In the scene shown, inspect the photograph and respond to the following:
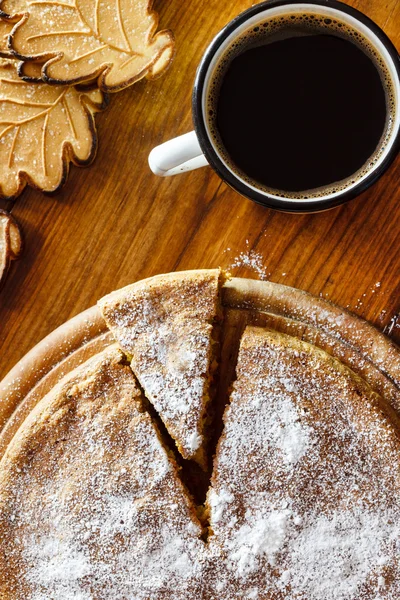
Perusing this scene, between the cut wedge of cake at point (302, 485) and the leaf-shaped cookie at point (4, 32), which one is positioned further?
the leaf-shaped cookie at point (4, 32)

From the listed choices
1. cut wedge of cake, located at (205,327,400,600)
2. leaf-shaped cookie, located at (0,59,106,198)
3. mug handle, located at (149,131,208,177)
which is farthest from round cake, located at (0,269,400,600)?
leaf-shaped cookie, located at (0,59,106,198)

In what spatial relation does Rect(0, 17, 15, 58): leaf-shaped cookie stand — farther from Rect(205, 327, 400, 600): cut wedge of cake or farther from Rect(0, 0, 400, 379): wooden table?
Rect(205, 327, 400, 600): cut wedge of cake

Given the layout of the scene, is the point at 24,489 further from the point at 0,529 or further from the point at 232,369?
the point at 232,369

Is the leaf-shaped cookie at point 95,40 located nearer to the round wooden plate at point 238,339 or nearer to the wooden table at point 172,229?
the wooden table at point 172,229

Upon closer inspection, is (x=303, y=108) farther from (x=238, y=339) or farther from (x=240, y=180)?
(x=238, y=339)

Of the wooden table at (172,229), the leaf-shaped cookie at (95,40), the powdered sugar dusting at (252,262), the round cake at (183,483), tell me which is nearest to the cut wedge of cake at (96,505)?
the round cake at (183,483)

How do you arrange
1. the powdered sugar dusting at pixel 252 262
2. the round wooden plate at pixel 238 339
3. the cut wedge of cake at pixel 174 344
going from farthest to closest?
the powdered sugar dusting at pixel 252 262 < the round wooden plate at pixel 238 339 < the cut wedge of cake at pixel 174 344
